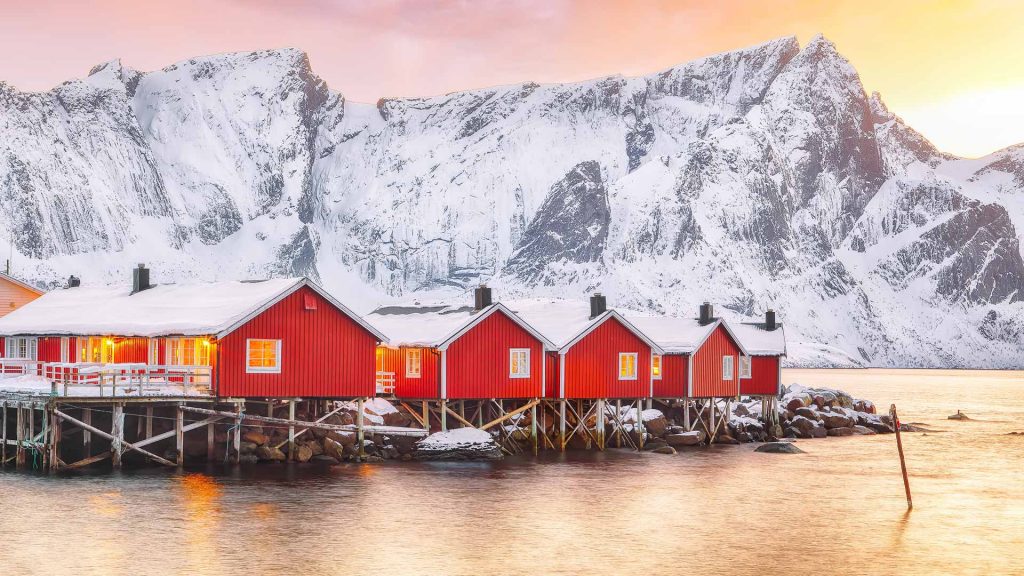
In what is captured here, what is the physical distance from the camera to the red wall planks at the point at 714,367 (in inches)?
2963

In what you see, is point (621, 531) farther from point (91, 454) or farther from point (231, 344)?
point (91, 454)

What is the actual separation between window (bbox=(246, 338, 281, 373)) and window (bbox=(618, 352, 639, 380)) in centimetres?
2205

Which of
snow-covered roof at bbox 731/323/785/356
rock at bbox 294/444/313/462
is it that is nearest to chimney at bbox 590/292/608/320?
snow-covered roof at bbox 731/323/785/356

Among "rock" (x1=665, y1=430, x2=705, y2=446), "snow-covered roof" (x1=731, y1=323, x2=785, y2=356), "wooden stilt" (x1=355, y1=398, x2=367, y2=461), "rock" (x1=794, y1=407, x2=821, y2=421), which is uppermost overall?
"snow-covered roof" (x1=731, y1=323, x2=785, y2=356)

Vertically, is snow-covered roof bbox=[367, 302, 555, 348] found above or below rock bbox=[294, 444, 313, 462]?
above

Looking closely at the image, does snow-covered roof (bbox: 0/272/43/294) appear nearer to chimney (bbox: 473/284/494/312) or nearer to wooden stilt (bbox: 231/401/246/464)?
wooden stilt (bbox: 231/401/246/464)

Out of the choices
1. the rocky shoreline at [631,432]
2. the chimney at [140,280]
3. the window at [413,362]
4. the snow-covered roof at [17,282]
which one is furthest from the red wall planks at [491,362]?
the snow-covered roof at [17,282]

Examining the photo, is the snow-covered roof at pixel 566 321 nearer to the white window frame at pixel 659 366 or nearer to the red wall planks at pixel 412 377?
the white window frame at pixel 659 366

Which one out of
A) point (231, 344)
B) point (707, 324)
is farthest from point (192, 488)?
point (707, 324)

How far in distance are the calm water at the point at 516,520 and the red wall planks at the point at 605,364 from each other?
542 centimetres

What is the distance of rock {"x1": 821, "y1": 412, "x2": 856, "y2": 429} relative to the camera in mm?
89000

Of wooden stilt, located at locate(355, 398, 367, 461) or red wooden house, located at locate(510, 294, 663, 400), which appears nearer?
wooden stilt, located at locate(355, 398, 367, 461)

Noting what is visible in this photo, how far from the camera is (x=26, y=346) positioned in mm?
62344

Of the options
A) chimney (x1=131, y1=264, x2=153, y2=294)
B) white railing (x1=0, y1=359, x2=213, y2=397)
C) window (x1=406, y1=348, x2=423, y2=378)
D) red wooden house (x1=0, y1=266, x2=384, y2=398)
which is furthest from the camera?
chimney (x1=131, y1=264, x2=153, y2=294)
